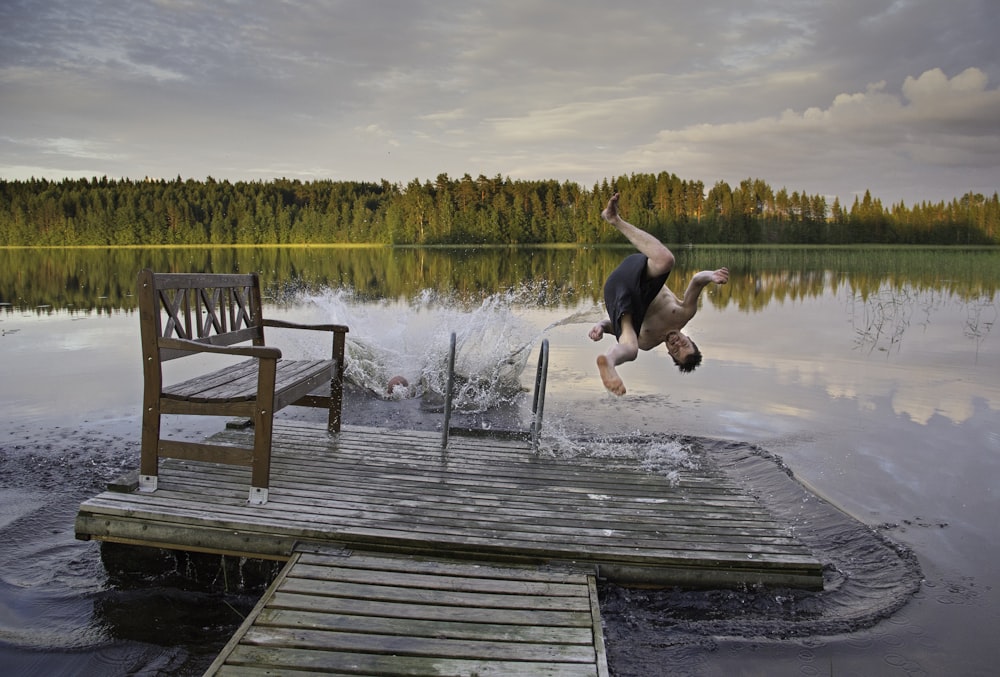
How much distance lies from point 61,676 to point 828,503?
6769 millimetres

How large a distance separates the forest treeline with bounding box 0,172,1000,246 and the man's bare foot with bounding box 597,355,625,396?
82.2 meters

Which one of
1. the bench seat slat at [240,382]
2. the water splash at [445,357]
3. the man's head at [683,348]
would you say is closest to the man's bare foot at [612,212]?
the man's head at [683,348]

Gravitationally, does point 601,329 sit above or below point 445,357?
above

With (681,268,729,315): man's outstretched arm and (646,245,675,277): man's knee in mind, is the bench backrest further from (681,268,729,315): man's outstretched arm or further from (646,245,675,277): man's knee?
(681,268,729,315): man's outstretched arm

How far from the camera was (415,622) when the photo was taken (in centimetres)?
385

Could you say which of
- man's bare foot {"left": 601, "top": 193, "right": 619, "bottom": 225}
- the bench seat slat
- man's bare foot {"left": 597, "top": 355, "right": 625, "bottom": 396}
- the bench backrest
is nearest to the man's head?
man's bare foot {"left": 597, "top": 355, "right": 625, "bottom": 396}

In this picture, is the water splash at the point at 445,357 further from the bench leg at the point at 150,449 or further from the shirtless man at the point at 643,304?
the shirtless man at the point at 643,304

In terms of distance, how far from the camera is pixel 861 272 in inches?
1561

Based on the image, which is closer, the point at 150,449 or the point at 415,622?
the point at 415,622

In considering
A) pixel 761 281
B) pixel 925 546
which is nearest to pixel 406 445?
pixel 925 546

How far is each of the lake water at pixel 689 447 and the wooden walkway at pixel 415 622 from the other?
0.73 m

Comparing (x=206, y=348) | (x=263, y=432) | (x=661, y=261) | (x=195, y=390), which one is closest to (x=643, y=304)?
(x=661, y=261)

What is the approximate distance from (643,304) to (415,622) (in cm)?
239

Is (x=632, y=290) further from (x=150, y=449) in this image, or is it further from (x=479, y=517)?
(x=150, y=449)
